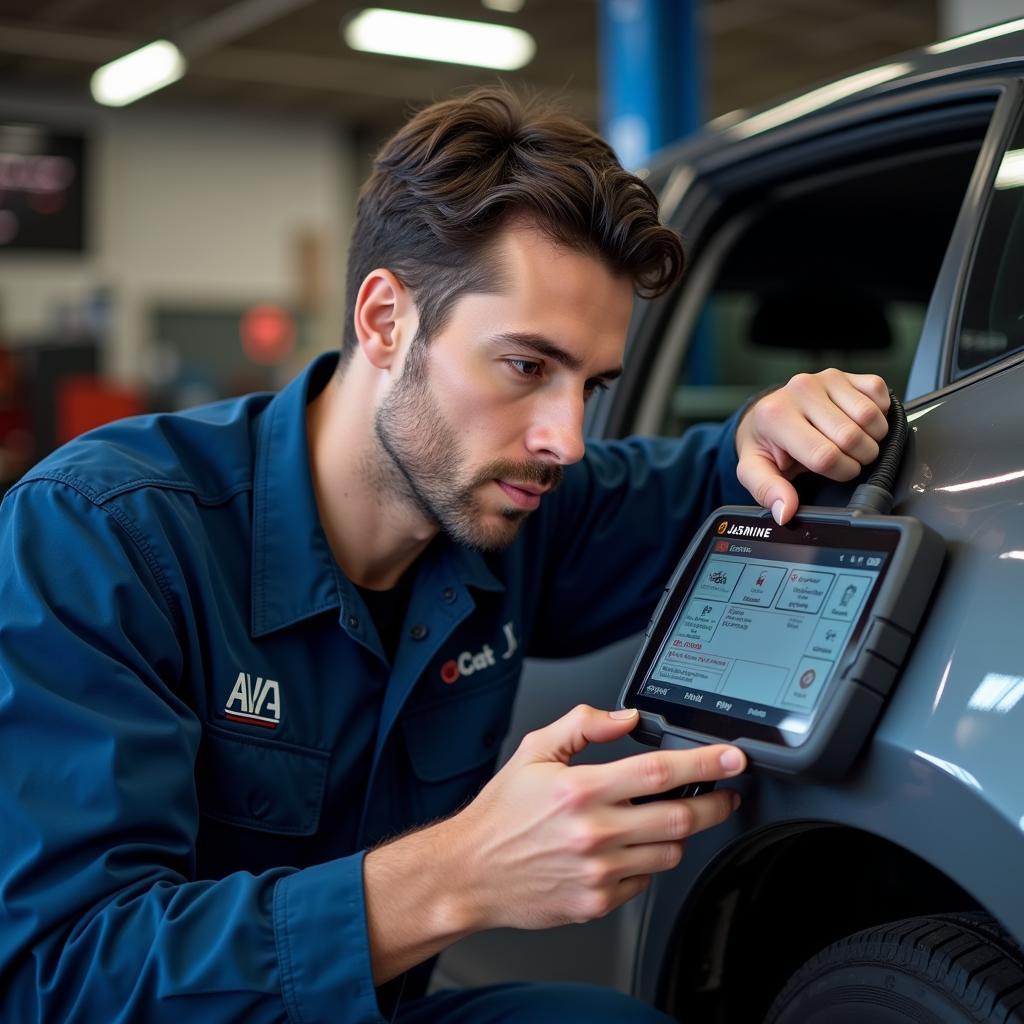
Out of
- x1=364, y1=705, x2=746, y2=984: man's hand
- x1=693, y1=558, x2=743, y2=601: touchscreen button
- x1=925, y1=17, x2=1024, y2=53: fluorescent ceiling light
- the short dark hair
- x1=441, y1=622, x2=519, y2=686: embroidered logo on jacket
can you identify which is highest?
x1=925, y1=17, x2=1024, y2=53: fluorescent ceiling light

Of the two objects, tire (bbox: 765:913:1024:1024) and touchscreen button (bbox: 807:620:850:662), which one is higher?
touchscreen button (bbox: 807:620:850:662)

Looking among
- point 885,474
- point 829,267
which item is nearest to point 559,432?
point 885,474

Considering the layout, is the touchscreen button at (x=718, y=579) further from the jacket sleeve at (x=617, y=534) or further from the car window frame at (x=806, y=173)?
the jacket sleeve at (x=617, y=534)

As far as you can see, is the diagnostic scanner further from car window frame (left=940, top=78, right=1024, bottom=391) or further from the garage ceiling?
the garage ceiling

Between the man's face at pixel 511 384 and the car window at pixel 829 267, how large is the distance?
1.79ft

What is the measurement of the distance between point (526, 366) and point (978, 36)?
2.07 ft

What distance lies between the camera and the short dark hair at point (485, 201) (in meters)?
1.42

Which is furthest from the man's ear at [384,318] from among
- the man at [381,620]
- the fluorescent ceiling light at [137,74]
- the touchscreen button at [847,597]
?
the fluorescent ceiling light at [137,74]

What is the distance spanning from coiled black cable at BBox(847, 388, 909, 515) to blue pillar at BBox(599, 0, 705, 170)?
402 centimetres

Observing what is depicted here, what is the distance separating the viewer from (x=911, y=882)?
1.29 m

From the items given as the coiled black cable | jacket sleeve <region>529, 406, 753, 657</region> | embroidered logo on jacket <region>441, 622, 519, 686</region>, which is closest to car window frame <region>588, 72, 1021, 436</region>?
the coiled black cable

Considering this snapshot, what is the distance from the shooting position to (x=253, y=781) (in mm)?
1342

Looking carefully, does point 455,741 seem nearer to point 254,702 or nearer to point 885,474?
point 254,702

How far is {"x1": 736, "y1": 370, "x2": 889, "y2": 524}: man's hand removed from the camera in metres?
1.16
